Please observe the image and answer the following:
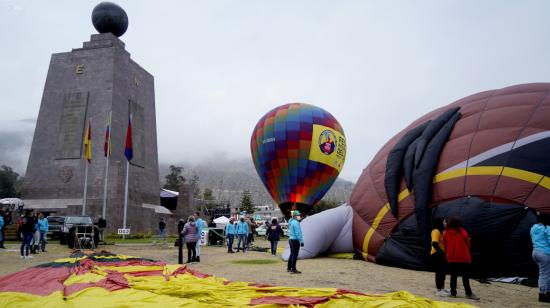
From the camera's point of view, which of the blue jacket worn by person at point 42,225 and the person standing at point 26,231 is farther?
the blue jacket worn by person at point 42,225

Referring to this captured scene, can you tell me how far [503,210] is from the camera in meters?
9.09

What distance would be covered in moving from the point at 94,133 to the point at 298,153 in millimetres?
15853

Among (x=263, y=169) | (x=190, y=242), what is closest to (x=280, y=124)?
(x=263, y=169)

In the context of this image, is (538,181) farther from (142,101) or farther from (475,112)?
(142,101)

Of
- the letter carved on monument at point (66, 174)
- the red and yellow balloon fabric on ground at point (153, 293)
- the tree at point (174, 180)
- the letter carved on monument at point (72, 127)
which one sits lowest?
the red and yellow balloon fabric on ground at point (153, 293)

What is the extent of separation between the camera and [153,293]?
18.5 ft

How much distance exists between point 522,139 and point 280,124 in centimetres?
1790

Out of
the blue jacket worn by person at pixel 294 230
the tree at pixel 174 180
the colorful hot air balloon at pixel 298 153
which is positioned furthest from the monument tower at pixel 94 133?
the tree at pixel 174 180

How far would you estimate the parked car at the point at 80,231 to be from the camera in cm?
1723

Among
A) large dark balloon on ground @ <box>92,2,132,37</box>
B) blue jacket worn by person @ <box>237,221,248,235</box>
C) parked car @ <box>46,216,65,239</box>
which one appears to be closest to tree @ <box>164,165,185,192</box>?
large dark balloon on ground @ <box>92,2,132,37</box>

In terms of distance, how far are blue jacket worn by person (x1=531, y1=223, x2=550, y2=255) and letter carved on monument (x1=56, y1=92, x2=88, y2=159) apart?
30.1m

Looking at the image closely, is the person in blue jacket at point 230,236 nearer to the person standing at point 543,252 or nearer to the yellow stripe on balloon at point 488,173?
the yellow stripe on balloon at point 488,173

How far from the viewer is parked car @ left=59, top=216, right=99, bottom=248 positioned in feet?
56.5

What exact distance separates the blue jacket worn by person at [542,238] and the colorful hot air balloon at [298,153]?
18945 millimetres
